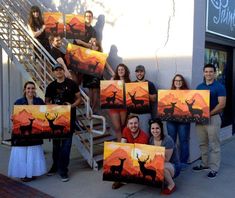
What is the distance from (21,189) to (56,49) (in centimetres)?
258

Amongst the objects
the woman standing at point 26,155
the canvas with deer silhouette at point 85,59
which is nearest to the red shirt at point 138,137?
the woman standing at point 26,155

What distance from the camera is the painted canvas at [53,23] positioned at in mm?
6656

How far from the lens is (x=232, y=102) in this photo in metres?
8.66

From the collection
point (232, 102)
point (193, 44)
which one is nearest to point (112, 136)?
point (193, 44)

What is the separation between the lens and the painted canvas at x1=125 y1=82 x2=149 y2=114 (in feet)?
19.1

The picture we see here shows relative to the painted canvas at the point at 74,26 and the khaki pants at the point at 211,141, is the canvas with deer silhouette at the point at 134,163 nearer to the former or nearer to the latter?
the khaki pants at the point at 211,141

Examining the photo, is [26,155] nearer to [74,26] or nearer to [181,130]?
[181,130]

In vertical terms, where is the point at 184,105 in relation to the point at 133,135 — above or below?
above

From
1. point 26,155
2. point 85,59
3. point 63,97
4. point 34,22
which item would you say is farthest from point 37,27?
point 26,155

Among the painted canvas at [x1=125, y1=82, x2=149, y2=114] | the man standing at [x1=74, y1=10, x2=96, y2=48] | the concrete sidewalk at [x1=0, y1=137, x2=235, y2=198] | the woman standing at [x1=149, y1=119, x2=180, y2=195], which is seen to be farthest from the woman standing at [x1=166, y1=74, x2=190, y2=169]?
the man standing at [x1=74, y1=10, x2=96, y2=48]

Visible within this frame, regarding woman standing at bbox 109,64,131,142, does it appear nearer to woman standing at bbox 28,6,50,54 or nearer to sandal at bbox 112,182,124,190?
sandal at bbox 112,182,124,190

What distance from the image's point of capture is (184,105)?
219 inches

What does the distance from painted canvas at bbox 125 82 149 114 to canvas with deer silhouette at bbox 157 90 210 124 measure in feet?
0.84

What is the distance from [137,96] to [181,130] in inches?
34.8
